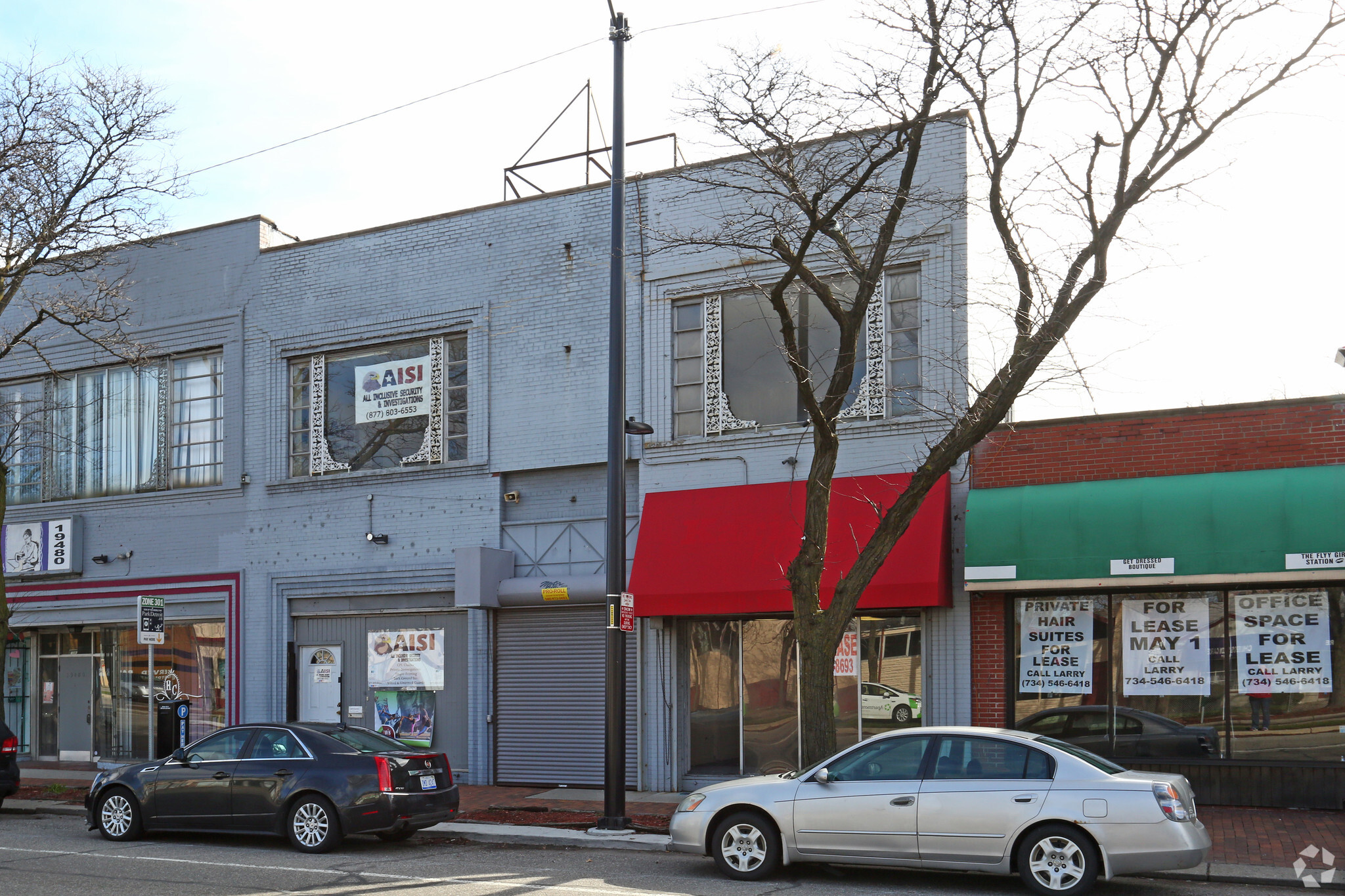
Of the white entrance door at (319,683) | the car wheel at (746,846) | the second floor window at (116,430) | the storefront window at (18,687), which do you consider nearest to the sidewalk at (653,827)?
the car wheel at (746,846)

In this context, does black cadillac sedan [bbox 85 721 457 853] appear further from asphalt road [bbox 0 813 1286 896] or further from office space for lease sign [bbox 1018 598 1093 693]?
office space for lease sign [bbox 1018 598 1093 693]

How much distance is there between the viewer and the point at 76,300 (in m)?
21.8

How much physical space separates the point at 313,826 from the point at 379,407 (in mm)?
8786

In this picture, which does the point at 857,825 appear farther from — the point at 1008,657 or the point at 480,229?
the point at 480,229

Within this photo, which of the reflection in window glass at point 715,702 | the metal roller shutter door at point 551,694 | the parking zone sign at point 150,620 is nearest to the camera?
the reflection in window glass at point 715,702

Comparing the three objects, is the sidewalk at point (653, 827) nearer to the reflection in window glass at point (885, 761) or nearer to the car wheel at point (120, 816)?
the reflection in window glass at point (885, 761)

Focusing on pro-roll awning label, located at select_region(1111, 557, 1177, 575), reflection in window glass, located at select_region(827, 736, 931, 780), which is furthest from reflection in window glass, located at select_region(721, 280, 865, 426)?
reflection in window glass, located at select_region(827, 736, 931, 780)

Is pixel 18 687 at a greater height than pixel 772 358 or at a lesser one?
lesser

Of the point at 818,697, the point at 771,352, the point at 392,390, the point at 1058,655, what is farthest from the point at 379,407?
the point at 1058,655

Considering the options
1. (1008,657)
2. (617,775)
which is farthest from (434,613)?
(1008,657)

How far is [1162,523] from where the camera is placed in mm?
13766

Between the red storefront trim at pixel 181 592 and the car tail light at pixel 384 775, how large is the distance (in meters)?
8.99

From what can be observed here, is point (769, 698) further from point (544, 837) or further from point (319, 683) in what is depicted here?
point (319, 683)

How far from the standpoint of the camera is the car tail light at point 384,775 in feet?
40.6
